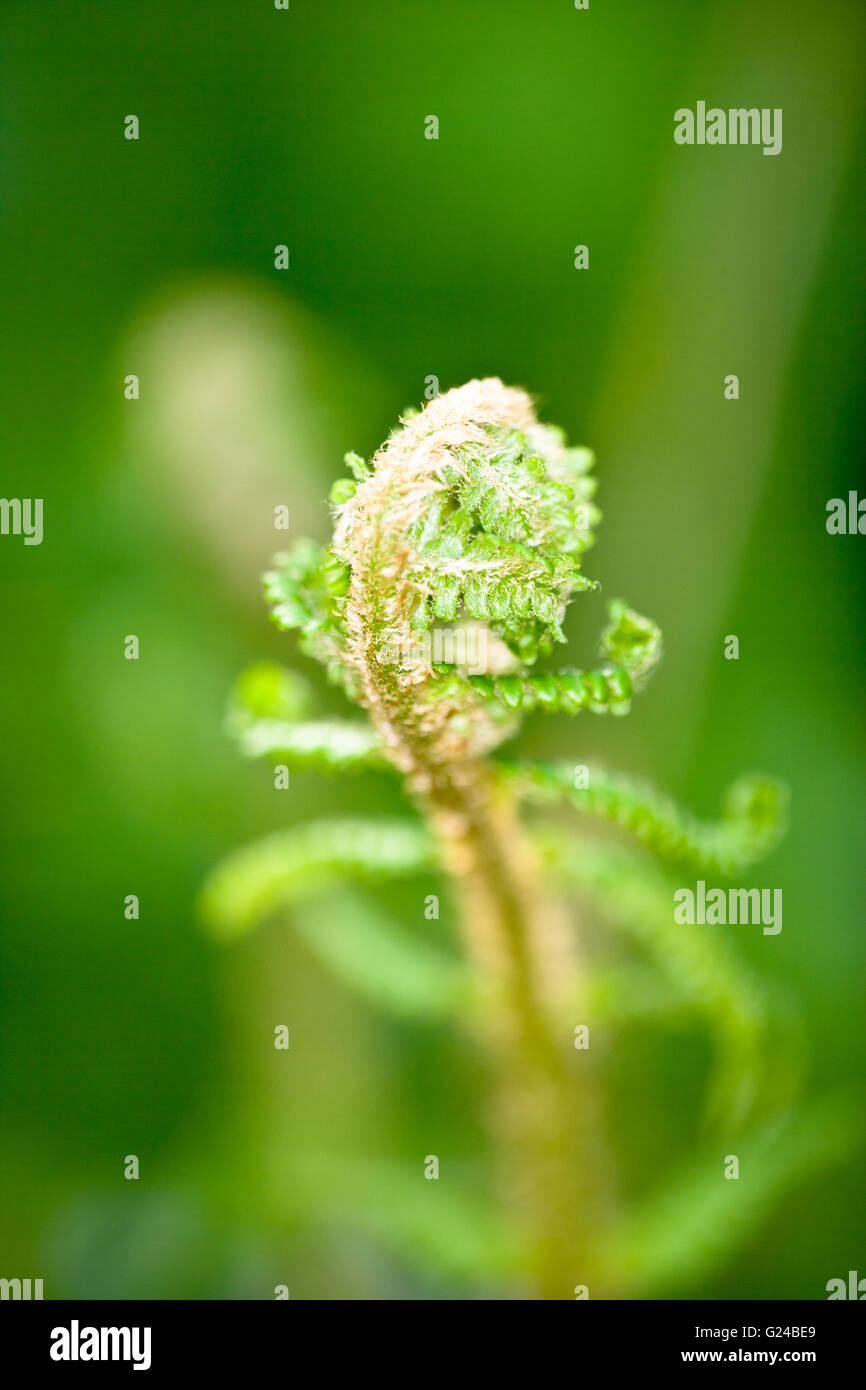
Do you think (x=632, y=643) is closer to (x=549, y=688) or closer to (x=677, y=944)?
(x=549, y=688)

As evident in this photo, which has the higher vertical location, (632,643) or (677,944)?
(632,643)

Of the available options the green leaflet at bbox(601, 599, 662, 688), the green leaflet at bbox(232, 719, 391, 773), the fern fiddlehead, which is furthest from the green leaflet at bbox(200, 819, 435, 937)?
the green leaflet at bbox(601, 599, 662, 688)

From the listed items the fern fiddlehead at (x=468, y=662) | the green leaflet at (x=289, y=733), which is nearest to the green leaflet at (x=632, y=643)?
the fern fiddlehead at (x=468, y=662)

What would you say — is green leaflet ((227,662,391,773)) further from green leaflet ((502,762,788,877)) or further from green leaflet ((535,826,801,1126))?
green leaflet ((535,826,801,1126))

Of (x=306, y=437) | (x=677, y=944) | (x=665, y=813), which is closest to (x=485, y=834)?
(x=665, y=813)

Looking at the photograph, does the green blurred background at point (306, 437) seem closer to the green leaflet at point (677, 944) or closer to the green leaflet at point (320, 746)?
the green leaflet at point (677, 944)

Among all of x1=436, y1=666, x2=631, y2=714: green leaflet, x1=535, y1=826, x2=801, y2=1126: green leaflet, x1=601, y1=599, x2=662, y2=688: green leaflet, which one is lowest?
x1=535, y1=826, x2=801, y2=1126: green leaflet
